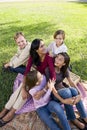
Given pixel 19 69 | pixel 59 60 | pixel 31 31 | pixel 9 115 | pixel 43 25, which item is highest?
pixel 59 60

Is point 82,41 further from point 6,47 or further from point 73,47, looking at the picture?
point 6,47

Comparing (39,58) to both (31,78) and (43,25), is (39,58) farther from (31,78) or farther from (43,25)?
(43,25)

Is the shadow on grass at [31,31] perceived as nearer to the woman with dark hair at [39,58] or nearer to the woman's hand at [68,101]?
the woman with dark hair at [39,58]

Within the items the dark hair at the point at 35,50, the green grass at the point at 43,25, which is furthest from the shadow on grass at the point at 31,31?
the dark hair at the point at 35,50

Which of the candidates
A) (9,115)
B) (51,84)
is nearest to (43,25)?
(9,115)

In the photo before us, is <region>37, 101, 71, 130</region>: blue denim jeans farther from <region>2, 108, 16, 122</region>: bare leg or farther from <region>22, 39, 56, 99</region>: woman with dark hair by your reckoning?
<region>2, 108, 16, 122</region>: bare leg

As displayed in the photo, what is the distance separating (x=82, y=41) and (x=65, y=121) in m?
4.77

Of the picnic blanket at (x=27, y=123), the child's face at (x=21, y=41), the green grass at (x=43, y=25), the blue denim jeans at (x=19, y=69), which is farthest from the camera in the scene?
the green grass at (x=43, y=25)

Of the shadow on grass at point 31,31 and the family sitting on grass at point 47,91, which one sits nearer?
the family sitting on grass at point 47,91

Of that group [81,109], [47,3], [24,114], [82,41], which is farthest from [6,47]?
[47,3]

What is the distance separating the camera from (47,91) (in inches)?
252

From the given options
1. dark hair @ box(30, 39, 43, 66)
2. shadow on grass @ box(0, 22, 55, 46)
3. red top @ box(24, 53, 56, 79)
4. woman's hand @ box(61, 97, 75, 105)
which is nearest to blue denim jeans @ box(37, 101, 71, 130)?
woman's hand @ box(61, 97, 75, 105)

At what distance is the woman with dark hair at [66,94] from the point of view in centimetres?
628

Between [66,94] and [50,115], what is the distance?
48 cm
